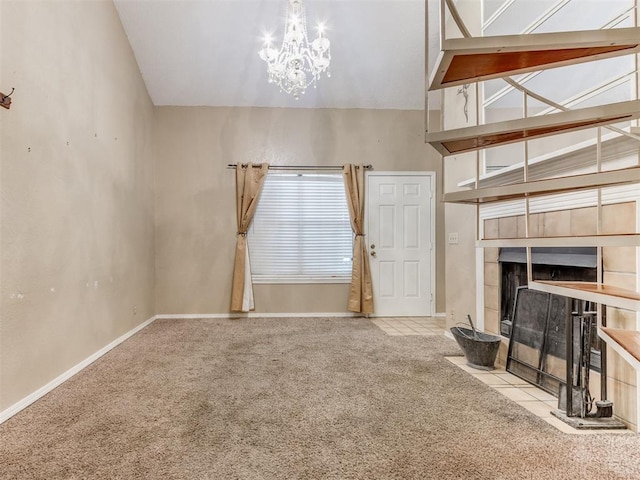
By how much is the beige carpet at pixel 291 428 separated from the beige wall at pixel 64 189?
1.30 ft

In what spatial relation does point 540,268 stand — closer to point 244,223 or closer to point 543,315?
point 543,315

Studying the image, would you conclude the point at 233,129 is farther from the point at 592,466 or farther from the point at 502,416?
the point at 592,466

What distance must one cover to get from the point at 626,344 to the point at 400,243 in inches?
155

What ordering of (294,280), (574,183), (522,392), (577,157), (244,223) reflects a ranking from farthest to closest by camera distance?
(294,280) < (244,223) < (522,392) < (577,157) < (574,183)

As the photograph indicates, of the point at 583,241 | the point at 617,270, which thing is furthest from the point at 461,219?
the point at 583,241

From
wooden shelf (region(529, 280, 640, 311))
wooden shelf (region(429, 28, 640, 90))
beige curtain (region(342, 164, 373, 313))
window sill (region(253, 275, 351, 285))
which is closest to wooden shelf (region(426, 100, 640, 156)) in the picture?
wooden shelf (region(429, 28, 640, 90))

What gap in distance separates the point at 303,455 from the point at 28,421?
1.64m

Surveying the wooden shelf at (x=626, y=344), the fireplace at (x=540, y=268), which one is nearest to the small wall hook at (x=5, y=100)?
the wooden shelf at (x=626, y=344)

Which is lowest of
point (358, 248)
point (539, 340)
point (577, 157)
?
point (539, 340)

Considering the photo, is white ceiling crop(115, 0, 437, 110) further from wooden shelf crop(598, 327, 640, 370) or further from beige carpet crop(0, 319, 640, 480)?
wooden shelf crop(598, 327, 640, 370)

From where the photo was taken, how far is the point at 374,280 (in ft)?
17.0

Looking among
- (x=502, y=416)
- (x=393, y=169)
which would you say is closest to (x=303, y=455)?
(x=502, y=416)

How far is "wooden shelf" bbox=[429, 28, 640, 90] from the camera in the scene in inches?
51.1

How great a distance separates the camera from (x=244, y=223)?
5027mm
